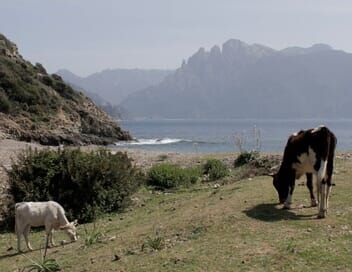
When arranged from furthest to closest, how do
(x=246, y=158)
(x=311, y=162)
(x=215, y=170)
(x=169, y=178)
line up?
(x=246, y=158)
(x=215, y=170)
(x=169, y=178)
(x=311, y=162)

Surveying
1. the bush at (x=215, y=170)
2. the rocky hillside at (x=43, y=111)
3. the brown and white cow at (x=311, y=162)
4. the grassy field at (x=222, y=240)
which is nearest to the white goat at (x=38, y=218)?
the grassy field at (x=222, y=240)

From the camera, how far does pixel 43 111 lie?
78.8 metres

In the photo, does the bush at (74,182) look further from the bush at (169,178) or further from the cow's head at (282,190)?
the cow's head at (282,190)

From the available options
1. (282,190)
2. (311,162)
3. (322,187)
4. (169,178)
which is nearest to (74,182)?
(169,178)

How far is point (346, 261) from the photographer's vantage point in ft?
30.7

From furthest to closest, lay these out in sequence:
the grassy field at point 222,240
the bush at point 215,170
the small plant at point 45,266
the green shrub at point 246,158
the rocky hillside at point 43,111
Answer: the rocky hillside at point 43,111 < the green shrub at point 246,158 < the bush at point 215,170 < the small plant at point 45,266 < the grassy field at point 222,240

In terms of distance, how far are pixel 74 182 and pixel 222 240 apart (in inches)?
322

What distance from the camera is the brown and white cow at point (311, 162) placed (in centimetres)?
1264

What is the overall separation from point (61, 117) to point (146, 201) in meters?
63.0

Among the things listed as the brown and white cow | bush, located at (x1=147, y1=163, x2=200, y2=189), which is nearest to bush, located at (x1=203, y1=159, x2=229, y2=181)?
bush, located at (x1=147, y1=163, x2=200, y2=189)

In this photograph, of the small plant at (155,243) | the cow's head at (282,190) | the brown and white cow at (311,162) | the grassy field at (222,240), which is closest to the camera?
the grassy field at (222,240)

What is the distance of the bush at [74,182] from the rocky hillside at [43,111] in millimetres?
47303

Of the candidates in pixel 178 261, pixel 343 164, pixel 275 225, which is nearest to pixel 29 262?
pixel 178 261

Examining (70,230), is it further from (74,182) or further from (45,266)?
→ (74,182)
